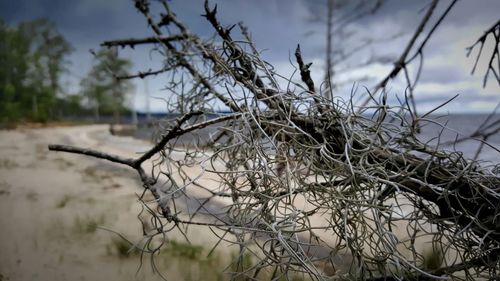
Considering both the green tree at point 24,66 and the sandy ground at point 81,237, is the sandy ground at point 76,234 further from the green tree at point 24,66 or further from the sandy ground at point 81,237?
the green tree at point 24,66

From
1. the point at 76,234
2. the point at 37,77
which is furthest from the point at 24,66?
the point at 76,234

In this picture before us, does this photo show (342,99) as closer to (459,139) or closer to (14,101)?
(459,139)

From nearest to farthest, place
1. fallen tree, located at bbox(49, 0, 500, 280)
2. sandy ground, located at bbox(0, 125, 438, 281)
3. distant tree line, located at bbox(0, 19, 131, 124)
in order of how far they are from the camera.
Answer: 1. fallen tree, located at bbox(49, 0, 500, 280)
2. sandy ground, located at bbox(0, 125, 438, 281)
3. distant tree line, located at bbox(0, 19, 131, 124)

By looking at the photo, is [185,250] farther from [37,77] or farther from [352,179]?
[37,77]

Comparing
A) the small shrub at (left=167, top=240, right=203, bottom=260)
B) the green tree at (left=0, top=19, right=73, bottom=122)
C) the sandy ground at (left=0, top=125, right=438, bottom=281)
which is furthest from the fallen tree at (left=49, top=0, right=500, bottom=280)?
the green tree at (left=0, top=19, right=73, bottom=122)

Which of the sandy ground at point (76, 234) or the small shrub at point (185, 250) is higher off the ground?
the small shrub at point (185, 250)

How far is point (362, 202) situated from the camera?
38 cm

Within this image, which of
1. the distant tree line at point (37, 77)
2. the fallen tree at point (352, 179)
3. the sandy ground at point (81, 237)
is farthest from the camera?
the distant tree line at point (37, 77)

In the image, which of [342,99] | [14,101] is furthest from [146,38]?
[14,101]

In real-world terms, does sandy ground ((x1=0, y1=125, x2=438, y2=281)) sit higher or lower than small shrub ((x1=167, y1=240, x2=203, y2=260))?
lower

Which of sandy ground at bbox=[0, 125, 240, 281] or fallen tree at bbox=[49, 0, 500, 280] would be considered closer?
fallen tree at bbox=[49, 0, 500, 280]

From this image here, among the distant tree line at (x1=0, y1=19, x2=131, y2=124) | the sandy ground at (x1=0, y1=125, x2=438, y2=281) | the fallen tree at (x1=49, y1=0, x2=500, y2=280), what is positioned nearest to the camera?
the fallen tree at (x1=49, y1=0, x2=500, y2=280)

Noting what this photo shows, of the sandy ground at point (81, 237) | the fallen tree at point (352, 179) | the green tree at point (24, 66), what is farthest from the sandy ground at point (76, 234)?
the green tree at point (24, 66)

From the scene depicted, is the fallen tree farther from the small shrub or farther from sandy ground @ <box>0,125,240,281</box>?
the small shrub
